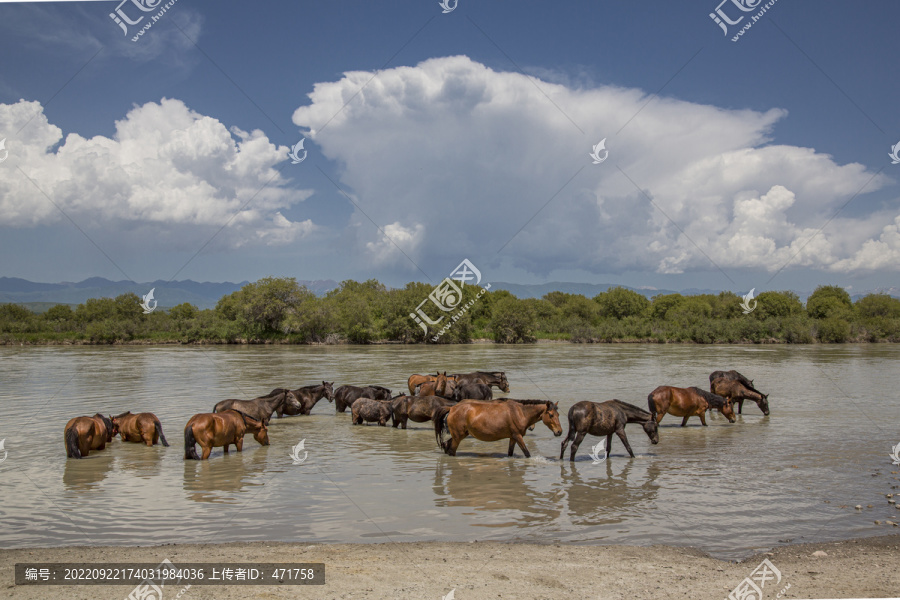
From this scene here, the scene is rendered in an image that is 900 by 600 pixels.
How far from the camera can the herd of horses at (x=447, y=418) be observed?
11.3 metres

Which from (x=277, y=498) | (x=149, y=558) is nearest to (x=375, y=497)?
(x=277, y=498)

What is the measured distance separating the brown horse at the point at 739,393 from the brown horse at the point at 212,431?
1354 cm

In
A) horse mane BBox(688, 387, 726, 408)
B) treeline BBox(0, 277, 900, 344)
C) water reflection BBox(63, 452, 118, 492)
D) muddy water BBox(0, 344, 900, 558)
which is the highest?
treeline BBox(0, 277, 900, 344)

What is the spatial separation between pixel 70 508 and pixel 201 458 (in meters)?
3.01

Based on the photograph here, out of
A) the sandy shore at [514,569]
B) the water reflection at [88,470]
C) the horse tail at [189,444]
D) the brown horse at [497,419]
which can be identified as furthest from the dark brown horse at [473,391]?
the sandy shore at [514,569]

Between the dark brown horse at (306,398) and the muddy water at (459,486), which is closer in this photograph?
the muddy water at (459,486)

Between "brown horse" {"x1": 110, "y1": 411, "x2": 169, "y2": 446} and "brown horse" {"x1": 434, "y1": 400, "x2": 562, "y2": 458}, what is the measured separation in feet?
21.5

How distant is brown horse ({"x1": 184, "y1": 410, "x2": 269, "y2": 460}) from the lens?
11.2 metres

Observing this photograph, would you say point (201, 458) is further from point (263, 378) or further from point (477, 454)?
point (263, 378)

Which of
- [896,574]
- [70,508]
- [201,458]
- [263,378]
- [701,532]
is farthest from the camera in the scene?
[263,378]

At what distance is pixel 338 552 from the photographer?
6.40 m

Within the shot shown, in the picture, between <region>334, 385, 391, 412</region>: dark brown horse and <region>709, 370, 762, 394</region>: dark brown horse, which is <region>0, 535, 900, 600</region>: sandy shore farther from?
<region>709, 370, 762, 394</region>: dark brown horse

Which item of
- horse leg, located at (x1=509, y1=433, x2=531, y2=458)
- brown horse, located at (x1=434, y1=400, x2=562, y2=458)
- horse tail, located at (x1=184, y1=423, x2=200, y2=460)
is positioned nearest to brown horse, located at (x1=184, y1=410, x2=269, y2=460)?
horse tail, located at (x1=184, y1=423, x2=200, y2=460)

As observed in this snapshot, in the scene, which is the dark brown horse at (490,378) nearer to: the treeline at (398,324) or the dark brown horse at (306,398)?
the dark brown horse at (306,398)
